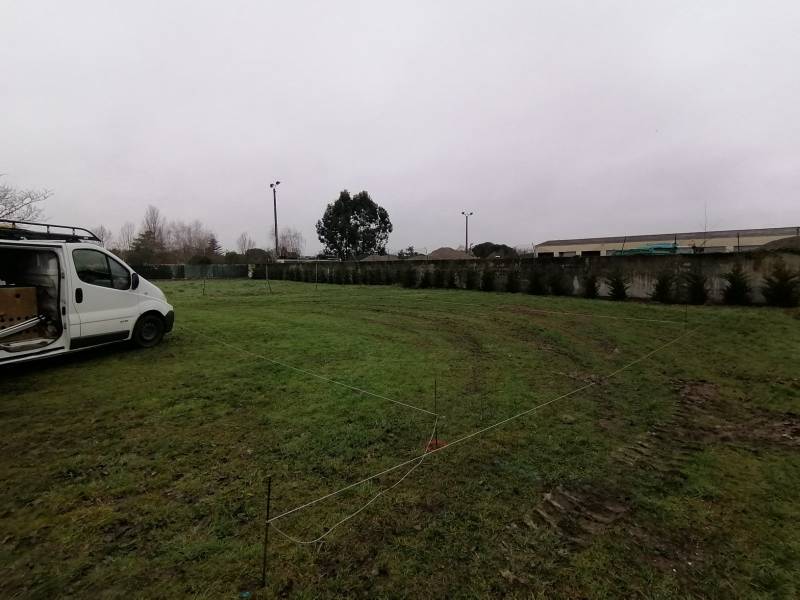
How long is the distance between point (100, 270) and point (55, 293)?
0.63 meters

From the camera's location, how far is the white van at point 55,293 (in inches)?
201

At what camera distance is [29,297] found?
17.8ft

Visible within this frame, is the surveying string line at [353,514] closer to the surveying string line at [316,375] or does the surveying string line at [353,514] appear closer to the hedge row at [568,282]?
the surveying string line at [316,375]

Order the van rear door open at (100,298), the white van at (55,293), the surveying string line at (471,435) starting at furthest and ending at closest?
the van rear door open at (100,298) → the white van at (55,293) → the surveying string line at (471,435)

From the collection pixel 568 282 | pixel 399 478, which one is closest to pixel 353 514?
pixel 399 478

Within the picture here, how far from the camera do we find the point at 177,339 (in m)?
7.36

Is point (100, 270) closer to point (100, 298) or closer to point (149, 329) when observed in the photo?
point (100, 298)

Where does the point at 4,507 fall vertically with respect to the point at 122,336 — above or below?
below

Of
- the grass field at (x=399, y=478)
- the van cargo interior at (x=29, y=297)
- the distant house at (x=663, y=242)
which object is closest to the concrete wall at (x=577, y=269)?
the grass field at (x=399, y=478)

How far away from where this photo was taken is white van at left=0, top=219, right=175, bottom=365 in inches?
201

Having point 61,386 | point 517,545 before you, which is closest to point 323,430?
point 517,545

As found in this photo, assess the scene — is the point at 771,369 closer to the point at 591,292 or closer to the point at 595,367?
the point at 595,367

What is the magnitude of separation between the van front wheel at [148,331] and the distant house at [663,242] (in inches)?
1068

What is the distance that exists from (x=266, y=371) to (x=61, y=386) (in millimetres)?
2426
